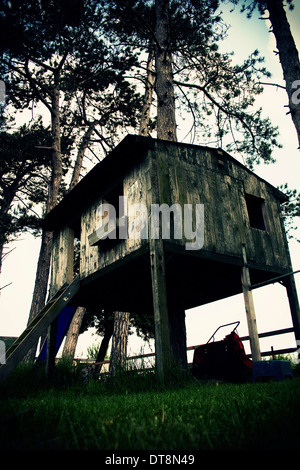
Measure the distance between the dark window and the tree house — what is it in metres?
0.05

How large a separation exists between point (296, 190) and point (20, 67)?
13123mm

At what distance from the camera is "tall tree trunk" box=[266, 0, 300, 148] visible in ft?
25.0

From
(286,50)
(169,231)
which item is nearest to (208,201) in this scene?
(169,231)

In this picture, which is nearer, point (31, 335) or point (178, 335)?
point (31, 335)

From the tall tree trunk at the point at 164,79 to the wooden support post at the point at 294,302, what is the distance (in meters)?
5.70

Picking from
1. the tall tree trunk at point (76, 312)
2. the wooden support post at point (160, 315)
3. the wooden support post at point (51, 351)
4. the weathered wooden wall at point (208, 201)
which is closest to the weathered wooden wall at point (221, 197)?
the weathered wooden wall at point (208, 201)

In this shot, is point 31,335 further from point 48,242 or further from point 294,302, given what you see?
point 48,242

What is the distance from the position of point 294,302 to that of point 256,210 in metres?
3.13

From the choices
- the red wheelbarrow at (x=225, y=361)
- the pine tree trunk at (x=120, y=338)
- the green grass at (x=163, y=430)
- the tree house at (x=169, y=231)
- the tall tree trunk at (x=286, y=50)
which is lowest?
the green grass at (x=163, y=430)

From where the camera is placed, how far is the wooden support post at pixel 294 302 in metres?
9.00

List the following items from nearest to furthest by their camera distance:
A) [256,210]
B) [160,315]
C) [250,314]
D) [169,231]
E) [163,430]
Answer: [163,430] → [160,315] → [169,231] → [250,314] → [256,210]

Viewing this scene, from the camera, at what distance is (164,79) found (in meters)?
11.8

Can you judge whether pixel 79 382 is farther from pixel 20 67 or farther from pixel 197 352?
pixel 20 67

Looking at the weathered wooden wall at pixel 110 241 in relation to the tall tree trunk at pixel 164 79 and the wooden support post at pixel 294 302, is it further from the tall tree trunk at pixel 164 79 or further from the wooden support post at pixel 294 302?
the wooden support post at pixel 294 302
